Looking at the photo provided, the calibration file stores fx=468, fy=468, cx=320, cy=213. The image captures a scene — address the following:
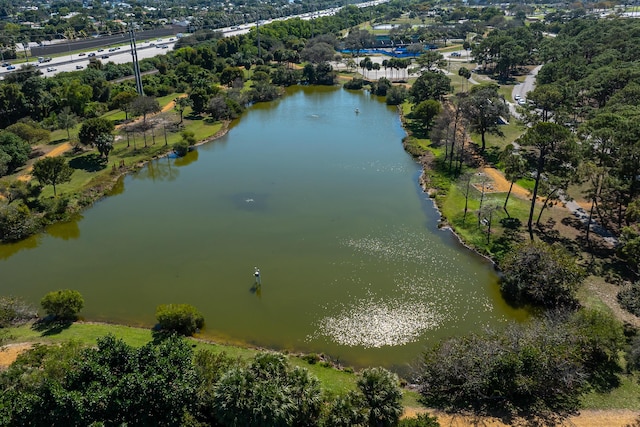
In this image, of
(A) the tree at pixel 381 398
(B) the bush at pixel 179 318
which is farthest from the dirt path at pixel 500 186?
(B) the bush at pixel 179 318

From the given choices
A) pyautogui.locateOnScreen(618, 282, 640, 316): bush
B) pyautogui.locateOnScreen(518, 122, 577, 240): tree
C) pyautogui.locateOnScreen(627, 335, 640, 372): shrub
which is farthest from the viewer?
pyautogui.locateOnScreen(518, 122, 577, 240): tree

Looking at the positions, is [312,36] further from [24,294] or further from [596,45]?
[24,294]

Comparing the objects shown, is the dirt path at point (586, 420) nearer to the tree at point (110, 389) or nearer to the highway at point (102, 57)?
the tree at point (110, 389)

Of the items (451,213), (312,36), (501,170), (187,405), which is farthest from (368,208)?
(312,36)

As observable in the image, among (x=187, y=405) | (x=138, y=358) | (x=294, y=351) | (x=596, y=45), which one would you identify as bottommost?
(x=294, y=351)

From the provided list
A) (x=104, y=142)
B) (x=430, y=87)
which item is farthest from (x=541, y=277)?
(x=430, y=87)

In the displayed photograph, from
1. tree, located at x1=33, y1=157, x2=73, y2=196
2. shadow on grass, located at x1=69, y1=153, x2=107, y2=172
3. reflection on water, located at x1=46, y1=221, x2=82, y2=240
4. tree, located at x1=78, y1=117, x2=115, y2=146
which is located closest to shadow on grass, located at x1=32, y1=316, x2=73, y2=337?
reflection on water, located at x1=46, y1=221, x2=82, y2=240

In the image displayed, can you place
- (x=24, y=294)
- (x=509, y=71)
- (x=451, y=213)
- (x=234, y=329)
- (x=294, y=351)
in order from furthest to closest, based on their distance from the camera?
(x=509, y=71)
(x=451, y=213)
(x=24, y=294)
(x=234, y=329)
(x=294, y=351)

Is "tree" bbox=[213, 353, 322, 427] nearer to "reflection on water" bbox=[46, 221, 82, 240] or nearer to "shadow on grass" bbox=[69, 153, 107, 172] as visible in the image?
"reflection on water" bbox=[46, 221, 82, 240]
